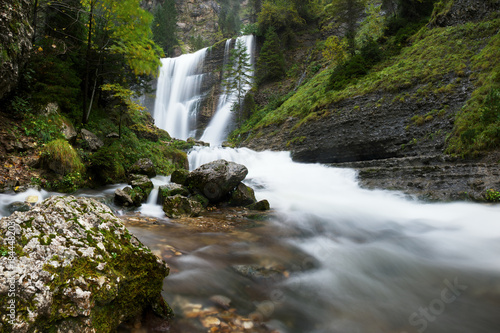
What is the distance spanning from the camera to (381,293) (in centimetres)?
335

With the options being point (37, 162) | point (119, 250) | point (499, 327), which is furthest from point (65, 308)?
point (37, 162)

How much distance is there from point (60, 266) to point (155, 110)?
1324 inches

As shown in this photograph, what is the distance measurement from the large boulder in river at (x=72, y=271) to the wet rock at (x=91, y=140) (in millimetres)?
7720

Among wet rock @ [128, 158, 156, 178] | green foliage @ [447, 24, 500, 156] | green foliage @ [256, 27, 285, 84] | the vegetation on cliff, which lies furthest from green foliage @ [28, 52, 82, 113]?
green foliage @ [256, 27, 285, 84]

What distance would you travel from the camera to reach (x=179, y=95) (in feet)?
109

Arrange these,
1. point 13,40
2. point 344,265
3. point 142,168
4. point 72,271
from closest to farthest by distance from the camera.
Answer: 1. point 72,271
2. point 344,265
3. point 13,40
4. point 142,168

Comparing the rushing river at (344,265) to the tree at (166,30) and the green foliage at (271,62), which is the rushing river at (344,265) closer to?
the green foliage at (271,62)

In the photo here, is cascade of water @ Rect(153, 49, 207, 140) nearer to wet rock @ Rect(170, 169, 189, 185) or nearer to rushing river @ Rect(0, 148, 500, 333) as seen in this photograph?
wet rock @ Rect(170, 169, 189, 185)

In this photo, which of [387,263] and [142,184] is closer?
[387,263]

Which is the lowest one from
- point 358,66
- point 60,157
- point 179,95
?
point 60,157

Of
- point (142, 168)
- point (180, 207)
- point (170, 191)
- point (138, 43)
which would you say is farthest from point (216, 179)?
point (138, 43)

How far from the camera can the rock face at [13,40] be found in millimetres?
6102

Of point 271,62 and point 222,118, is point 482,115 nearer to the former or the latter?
point 271,62

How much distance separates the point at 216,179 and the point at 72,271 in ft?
21.5
